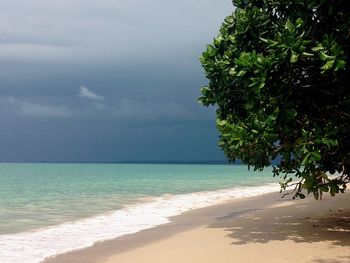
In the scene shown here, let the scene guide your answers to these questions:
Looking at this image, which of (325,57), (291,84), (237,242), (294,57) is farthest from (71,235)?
(325,57)

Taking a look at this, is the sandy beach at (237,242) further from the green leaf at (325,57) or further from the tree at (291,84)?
the green leaf at (325,57)

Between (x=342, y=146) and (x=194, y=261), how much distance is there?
4.39 meters

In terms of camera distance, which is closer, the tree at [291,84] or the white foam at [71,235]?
the tree at [291,84]

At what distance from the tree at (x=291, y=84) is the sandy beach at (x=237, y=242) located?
1.54 metres

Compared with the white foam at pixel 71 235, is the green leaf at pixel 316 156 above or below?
above

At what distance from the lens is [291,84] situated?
973cm

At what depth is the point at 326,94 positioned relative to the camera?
10188 millimetres

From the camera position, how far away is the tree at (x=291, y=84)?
8844 millimetres

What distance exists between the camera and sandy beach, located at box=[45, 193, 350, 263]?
9.68 m

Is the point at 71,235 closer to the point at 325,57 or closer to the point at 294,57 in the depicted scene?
the point at 294,57

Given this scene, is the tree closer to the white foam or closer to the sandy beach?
the sandy beach

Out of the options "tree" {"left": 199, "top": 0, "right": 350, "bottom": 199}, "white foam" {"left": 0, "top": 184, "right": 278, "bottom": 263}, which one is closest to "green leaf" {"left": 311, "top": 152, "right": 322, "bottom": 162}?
"tree" {"left": 199, "top": 0, "right": 350, "bottom": 199}

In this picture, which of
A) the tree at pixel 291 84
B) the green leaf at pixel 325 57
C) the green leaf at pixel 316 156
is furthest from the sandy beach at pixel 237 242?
the green leaf at pixel 325 57

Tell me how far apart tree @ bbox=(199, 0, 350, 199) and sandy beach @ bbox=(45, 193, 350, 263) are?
5.04 ft
